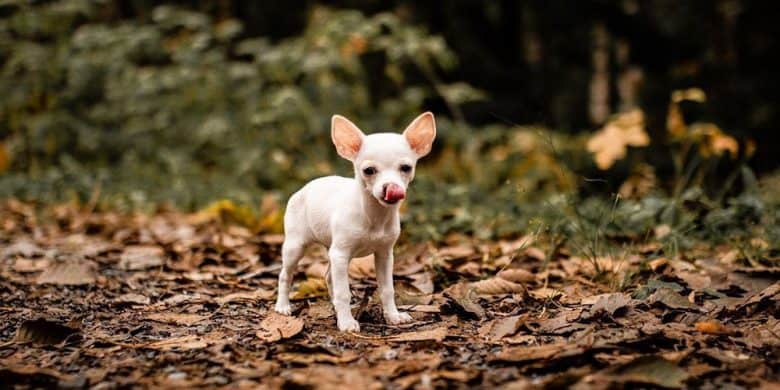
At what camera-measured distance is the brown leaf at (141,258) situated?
3947 millimetres

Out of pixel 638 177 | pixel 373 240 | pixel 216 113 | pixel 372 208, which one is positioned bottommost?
pixel 638 177

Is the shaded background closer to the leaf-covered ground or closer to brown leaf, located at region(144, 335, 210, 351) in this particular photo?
the leaf-covered ground

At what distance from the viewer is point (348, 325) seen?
2568mm

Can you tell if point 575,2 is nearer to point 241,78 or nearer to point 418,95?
point 418,95

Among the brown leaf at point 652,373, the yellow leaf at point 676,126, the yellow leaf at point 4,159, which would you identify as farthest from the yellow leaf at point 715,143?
the yellow leaf at point 4,159

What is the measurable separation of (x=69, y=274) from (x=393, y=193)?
2.00 m

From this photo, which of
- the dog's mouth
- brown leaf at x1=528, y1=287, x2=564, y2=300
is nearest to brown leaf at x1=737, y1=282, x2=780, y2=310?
brown leaf at x1=528, y1=287, x2=564, y2=300

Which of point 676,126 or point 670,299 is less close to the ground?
point 676,126

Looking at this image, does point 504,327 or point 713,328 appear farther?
point 504,327

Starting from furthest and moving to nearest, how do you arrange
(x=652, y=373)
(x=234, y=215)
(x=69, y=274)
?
(x=234, y=215) < (x=69, y=274) < (x=652, y=373)

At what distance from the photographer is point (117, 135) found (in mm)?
8422

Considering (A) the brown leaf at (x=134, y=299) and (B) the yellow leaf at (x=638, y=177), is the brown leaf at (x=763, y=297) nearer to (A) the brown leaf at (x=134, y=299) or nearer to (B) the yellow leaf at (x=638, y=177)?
(A) the brown leaf at (x=134, y=299)

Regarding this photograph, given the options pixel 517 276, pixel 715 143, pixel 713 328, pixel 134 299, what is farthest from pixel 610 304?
pixel 715 143

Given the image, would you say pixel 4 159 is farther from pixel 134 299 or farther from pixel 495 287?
pixel 495 287
